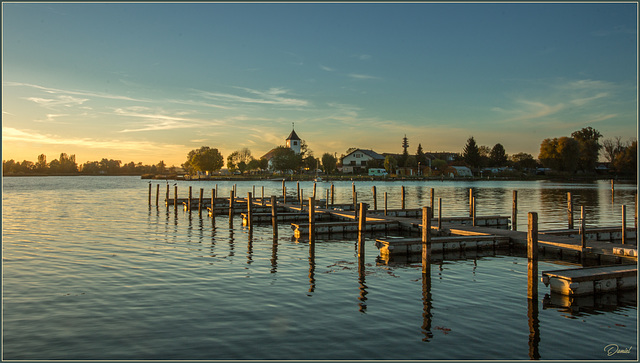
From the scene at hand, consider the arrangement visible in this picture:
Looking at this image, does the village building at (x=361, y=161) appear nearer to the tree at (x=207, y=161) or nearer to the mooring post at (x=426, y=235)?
the tree at (x=207, y=161)

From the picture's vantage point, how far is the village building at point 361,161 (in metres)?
159

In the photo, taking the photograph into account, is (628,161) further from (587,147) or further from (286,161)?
→ (286,161)

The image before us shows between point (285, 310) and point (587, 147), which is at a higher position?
point (587, 147)

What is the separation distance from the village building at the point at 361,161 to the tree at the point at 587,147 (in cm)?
6380

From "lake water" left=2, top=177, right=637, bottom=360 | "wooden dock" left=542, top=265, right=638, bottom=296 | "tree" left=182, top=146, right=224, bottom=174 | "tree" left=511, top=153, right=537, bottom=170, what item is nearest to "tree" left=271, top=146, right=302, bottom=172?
"tree" left=182, top=146, right=224, bottom=174

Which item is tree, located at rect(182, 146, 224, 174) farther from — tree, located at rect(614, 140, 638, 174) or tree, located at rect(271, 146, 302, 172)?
tree, located at rect(614, 140, 638, 174)

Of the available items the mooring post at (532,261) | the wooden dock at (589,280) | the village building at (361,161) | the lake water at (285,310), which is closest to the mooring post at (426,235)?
the lake water at (285,310)

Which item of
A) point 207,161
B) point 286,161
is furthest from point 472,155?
point 207,161

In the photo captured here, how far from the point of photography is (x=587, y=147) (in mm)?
148000

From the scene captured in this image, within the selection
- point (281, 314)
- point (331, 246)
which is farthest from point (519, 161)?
point (281, 314)

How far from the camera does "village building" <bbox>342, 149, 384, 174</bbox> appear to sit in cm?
15912

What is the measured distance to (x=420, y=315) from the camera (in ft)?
40.4

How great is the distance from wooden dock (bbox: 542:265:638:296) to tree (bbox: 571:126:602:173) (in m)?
146

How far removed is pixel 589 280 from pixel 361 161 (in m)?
150
